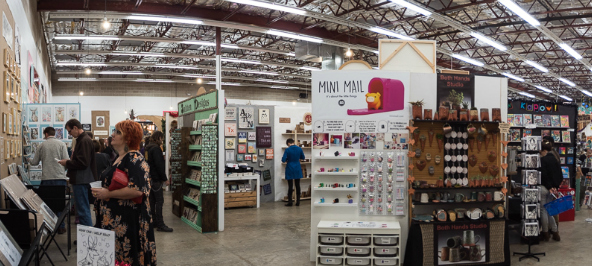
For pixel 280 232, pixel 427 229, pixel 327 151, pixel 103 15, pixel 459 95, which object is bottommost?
pixel 280 232

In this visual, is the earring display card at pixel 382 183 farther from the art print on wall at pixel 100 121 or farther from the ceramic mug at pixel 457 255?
the art print on wall at pixel 100 121

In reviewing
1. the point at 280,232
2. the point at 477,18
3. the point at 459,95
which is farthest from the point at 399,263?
the point at 477,18

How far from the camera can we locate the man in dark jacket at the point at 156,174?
23.6 ft

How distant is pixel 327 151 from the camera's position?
559 cm

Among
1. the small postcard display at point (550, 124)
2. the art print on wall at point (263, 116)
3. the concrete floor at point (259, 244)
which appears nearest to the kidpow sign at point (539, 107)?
the small postcard display at point (550, 124)

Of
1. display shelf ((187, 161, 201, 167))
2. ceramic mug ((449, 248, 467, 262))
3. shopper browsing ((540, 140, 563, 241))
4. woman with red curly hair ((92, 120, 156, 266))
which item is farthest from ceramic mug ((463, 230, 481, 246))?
display shelf ((187, 161, 201, 167))

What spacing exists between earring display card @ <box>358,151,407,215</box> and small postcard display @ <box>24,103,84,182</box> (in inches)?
198

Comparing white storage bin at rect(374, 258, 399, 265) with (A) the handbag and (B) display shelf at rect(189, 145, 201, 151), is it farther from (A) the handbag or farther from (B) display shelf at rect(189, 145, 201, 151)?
(B) display shelf at rect(189, 145, 201, 151)

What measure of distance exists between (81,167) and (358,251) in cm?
363

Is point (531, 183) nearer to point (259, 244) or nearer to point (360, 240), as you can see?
point (360, 240)

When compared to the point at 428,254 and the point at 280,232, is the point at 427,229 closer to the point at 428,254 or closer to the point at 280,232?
the point at 428,254

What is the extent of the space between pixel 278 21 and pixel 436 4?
4.00m

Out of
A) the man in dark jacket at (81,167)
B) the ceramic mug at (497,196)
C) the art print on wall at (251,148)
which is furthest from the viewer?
the art print on wall at (251,148)

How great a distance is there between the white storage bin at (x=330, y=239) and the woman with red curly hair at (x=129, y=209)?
2267 mm
